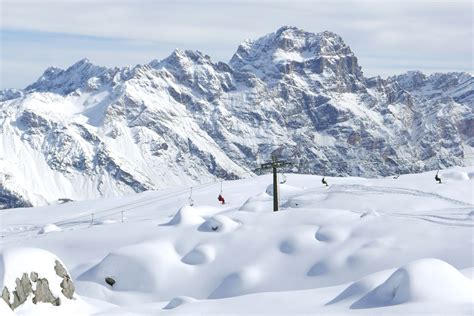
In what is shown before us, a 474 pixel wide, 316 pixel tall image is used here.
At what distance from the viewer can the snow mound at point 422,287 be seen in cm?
2025

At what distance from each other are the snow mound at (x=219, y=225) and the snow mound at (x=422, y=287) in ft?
68.4

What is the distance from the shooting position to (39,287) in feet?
79.2

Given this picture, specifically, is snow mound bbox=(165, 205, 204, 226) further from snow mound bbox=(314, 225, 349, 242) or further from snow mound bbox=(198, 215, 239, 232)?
snow mound bbox=(314, 225, 349, 242)

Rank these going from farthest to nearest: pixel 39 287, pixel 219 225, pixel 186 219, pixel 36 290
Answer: pixel 186 219 → pixel 219 225 → pixel 39 287 → pixel 36 290

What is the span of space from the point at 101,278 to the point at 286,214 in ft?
35.8

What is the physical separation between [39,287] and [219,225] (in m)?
19.0

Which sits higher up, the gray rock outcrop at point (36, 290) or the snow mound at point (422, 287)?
the snow mound at point (422, 287)

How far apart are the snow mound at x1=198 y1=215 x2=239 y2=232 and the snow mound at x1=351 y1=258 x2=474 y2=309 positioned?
68.4 feet

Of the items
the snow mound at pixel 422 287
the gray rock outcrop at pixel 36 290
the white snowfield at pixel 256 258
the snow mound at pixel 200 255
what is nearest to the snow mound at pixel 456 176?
the white snowfield at pixel 256 258

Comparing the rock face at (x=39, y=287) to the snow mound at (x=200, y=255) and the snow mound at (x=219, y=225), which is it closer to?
the snow mound at (x=200, y=255)

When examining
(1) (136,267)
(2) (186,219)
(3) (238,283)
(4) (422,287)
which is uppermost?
(4) (422,287)

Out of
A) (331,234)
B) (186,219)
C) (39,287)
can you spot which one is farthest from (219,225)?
(39,287)

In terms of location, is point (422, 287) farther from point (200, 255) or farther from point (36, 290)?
point (200, 255)

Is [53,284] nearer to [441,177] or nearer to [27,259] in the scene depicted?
[27,259]
